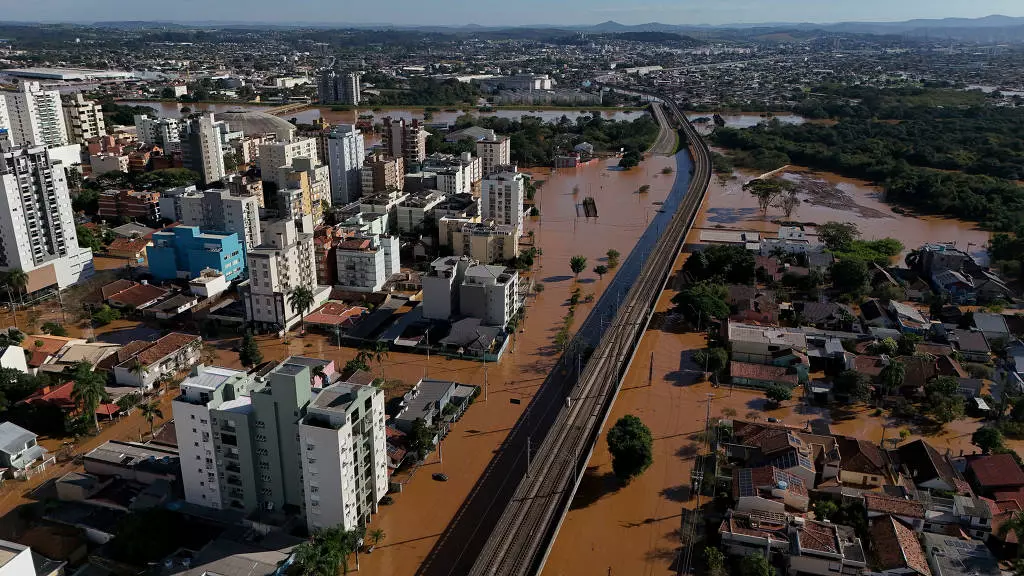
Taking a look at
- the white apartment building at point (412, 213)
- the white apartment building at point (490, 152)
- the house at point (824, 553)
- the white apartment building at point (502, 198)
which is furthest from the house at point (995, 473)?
the white apartment building at point (490, 152)

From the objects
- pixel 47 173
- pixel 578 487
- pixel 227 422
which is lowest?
pixel 578 487

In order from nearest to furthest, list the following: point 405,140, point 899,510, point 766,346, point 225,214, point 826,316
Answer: point 899,510
point 766,346
point 826,316
point 225,214
point 405,140

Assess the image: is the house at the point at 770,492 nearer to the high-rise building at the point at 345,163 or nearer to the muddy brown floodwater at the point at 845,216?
the muddy brown floodwater at the point at 845,216

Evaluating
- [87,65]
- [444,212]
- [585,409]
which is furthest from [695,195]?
[87,65]

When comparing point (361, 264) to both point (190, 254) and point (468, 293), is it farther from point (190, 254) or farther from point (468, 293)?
point (190, 254)

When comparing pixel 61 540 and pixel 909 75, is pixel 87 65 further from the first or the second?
pixel 909 75

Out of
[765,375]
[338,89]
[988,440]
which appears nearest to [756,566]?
[988,440]
